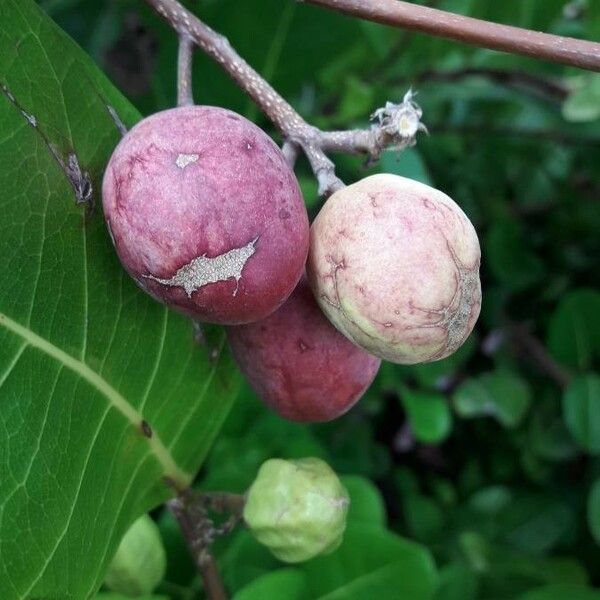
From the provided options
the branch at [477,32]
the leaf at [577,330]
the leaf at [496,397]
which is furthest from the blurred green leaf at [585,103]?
the branch at [477,32]

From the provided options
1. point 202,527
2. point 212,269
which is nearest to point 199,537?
point 202,527

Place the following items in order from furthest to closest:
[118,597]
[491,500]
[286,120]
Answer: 1. [491,500]
2. [118,597]
3. [286,120]

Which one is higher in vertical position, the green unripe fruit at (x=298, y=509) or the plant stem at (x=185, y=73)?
the plant stem at (x=185, y=73)

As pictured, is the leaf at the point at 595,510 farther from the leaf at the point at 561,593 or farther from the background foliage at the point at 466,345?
the leaf at the point at 561,593

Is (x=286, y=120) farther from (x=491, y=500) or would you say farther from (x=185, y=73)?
(x=491, y=500)

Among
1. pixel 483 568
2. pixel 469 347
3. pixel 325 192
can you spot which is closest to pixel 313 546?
pixel 325 192

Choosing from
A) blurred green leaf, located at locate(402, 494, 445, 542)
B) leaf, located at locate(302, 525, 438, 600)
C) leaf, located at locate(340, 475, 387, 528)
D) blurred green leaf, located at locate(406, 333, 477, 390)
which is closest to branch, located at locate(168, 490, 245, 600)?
leaf, located at locate(302, 525, 438, 600)

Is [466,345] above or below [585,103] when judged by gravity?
below
